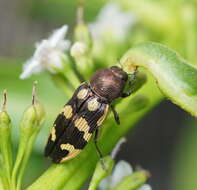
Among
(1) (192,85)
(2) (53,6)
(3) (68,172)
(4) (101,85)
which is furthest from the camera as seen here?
(2) (53,6)

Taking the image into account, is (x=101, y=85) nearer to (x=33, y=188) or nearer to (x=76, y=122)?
(x=76, y=122)

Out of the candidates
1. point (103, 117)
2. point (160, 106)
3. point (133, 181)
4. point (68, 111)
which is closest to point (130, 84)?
point (103, 117)

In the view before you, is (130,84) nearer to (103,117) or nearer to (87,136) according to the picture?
(103,117)

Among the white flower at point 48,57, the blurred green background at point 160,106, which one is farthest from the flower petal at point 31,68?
the blurred green background at point 160,106

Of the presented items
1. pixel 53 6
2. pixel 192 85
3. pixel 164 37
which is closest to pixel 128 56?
pixel 192 85

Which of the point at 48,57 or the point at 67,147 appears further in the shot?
the point at 48,57

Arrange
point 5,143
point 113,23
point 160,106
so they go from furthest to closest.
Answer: point 160,106 < point 113,23 < point 5,143
